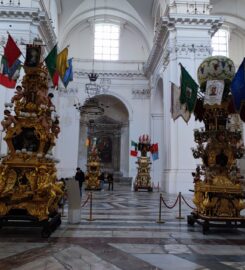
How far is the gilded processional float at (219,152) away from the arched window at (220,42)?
20182 mm

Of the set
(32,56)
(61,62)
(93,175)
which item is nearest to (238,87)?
(32,56)

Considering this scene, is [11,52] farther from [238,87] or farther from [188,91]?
[238,87]

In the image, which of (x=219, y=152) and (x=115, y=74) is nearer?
(x=219, y=152)

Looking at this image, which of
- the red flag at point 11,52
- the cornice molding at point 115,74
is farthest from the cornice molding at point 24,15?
the red flag at point 11,52

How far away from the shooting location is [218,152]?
6566mm

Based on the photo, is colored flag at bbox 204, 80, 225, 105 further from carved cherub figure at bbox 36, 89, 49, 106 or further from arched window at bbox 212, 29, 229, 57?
arched window at bbox 212, 29, 229, 57

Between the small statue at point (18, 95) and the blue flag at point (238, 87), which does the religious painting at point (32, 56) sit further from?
the blue flag at point (238, 87)

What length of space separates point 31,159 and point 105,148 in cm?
2343

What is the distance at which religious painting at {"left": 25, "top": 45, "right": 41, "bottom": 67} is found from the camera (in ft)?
20.4

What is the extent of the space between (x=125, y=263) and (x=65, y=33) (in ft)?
84.1

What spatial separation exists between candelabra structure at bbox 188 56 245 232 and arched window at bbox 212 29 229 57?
20.2 m

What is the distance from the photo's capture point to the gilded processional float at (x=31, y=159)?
5.46 m

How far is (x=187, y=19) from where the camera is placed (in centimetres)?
1761

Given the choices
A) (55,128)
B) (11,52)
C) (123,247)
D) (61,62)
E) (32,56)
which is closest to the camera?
(123,247)
